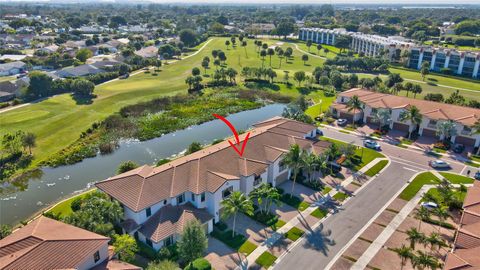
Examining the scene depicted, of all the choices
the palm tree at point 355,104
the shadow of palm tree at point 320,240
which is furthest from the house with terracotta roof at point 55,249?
the palm tree at point 355,104

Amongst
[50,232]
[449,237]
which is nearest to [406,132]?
[449,237]

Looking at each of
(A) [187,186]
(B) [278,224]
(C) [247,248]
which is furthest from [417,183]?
(A) [187,186]

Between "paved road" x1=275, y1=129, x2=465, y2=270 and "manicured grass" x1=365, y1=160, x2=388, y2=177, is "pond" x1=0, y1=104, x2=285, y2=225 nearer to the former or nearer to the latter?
"manicured grass" x1=365, y1=160, x2=388, y2=177

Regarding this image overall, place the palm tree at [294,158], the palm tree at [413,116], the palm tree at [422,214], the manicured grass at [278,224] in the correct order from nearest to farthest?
the palm tree at [422,214], the manicured grass at [278,224], the palm tree at [294,158], the palm tree at [413,116]

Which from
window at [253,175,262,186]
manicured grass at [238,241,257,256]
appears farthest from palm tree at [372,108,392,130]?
manicured grass at [238,241,257,256]

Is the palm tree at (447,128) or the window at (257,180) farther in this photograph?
the palm tree at (447,128)

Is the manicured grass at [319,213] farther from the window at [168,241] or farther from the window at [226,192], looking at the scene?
the window at [168,241]
